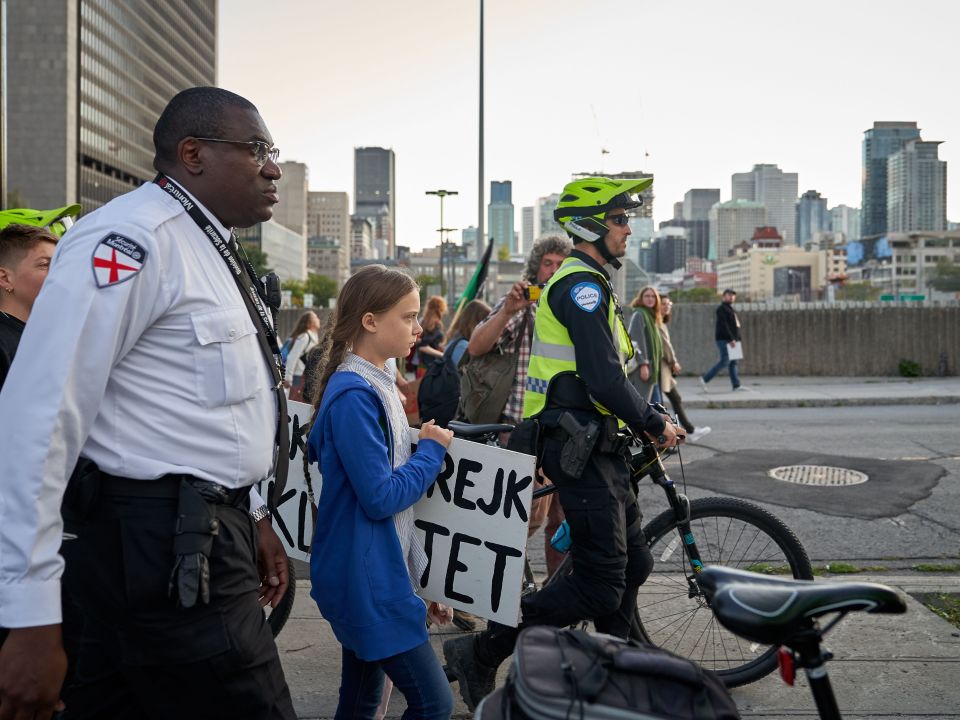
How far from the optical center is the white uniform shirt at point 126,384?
74.6 inches

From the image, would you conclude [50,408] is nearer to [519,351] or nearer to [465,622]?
[465,622]

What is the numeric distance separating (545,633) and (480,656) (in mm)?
1859

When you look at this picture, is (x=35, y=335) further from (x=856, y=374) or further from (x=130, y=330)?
(x=856, y=374)

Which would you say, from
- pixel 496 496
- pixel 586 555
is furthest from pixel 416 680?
pixel 586 555

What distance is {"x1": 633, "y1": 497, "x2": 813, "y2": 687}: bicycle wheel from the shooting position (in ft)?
13.8

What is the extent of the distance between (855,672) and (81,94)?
115 m

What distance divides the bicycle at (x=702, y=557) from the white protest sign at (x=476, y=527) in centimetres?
56

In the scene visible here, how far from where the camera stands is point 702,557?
435cm

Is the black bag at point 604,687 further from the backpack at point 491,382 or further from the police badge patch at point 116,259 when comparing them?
the backpack at point 491,382

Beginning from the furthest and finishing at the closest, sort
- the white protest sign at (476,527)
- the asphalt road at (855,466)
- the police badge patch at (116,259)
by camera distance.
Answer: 1. the asphalt road at (855,466)
2. the white protest sign at (476,527)
3. the police badge patch at (116,259)

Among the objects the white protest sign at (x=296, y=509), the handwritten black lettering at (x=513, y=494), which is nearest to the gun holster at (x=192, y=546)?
the handwritten black lettering at (x=513, y=494)

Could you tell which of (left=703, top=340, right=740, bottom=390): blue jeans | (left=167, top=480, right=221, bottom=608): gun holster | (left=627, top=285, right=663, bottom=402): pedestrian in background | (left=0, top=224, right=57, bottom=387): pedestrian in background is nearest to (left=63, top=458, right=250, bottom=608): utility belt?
(left=167, top=480, right=221, bottom=608): gun holster

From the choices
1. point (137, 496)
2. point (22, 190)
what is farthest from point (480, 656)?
point (22, 190)

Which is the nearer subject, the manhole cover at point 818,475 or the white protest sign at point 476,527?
the white protest sign at point 476,527
